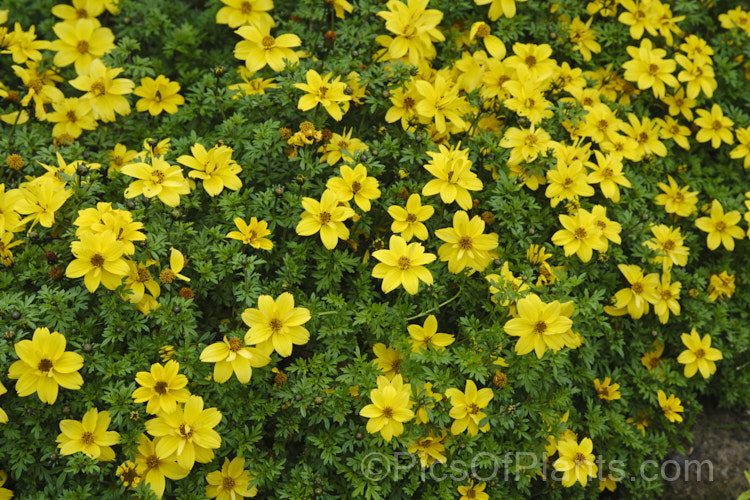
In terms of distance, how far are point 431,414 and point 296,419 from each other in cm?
55

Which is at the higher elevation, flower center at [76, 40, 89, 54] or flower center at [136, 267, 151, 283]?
flower center at [76, 40, 89, 54]

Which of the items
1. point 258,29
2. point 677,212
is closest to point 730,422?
point 677,212

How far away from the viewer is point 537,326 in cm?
262

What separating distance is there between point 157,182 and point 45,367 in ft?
2.82

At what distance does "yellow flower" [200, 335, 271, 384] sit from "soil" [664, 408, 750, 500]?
8.15 feet

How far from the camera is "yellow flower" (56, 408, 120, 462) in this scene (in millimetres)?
2443


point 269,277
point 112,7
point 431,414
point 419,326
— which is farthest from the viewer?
point 112,7

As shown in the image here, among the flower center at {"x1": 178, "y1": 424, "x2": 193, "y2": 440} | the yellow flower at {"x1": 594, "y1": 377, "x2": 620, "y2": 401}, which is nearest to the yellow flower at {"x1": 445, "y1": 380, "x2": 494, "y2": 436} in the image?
the yellow flower at {"x1": 594, "y1": 377, "x2": 620, "y2": 401}

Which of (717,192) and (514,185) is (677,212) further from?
(514,185)

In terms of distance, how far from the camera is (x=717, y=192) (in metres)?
3.76

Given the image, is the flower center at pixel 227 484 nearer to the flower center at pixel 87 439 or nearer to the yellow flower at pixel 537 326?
the flower center at pixel 87 439

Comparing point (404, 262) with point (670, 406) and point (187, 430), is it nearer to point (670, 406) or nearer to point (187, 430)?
point (187, 430)

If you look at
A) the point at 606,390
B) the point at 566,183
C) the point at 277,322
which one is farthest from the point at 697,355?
the point at 277,322

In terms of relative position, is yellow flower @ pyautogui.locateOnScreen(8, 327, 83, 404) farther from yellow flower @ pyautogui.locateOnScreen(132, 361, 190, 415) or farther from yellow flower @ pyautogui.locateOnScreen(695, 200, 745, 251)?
yellow flower @ pyautogui.locateOnScreen(695, 200, 745, 251)
